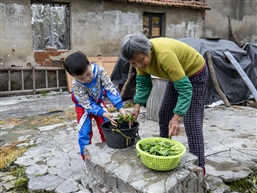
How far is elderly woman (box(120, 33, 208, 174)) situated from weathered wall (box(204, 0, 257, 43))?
10747 mm

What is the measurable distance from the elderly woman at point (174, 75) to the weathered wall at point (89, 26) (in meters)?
6.48

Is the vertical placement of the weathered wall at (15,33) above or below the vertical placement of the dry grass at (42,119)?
above

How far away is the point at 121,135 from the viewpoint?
2.47m

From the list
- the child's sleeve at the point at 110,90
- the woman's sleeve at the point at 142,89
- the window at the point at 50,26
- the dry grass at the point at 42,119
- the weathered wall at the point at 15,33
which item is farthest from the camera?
the window at the point at 50,26

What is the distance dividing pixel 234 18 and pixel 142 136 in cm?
1147

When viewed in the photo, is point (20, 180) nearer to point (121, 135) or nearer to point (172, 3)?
point (121, 135)

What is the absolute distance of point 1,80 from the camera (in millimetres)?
7910

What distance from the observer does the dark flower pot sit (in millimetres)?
2451

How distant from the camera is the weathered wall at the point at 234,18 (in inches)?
502

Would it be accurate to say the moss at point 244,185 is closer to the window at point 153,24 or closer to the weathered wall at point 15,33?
the weathered wall at point 15,33

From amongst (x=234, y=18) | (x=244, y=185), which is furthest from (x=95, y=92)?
(x=234, y=18)

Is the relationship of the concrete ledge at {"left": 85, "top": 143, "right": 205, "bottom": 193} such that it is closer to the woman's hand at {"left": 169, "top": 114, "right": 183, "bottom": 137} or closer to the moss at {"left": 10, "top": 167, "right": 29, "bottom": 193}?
the woman's hand at {"left": 169, "top": 114, "right": 183, "bottom": 137}

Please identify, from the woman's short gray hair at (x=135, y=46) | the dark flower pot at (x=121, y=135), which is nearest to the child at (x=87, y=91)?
the dark flower pot at (x=121, y=135)

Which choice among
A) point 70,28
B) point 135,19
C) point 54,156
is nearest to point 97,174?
point 54,156
